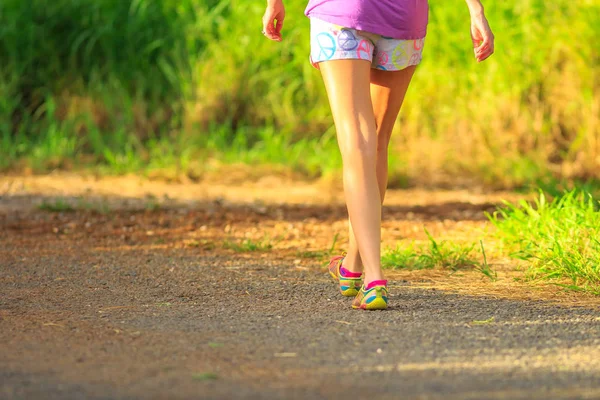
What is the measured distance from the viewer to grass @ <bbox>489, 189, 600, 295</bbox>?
4.15m

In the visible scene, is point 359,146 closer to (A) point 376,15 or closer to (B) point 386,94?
(B) point 386,94

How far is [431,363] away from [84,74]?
268 inches

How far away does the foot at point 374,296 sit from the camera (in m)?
3.50

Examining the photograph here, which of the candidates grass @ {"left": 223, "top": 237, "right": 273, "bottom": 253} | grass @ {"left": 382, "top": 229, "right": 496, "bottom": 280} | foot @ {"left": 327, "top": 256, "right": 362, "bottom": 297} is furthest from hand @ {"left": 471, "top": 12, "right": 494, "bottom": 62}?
grass @ {"left": 223, "top": 237, "right": 273, "bottom": 253}

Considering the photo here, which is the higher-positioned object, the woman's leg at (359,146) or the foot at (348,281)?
the woman's leg at (359,146)

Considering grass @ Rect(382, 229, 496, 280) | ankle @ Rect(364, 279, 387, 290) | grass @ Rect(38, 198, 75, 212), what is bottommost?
grass @ Rect(38, 198, 75, 212)

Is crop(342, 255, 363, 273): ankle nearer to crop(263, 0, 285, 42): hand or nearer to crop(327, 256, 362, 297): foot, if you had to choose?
crop(327, 256, 362, 297): foot

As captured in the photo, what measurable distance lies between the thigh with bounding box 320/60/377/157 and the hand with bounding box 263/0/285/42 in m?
0.30

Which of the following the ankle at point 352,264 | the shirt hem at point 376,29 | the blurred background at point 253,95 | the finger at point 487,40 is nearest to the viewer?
the shirt hem at point 376,29

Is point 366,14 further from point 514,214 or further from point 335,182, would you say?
point 335,182

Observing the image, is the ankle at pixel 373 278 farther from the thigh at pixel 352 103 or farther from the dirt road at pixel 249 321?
the thigh at pixel 352 103

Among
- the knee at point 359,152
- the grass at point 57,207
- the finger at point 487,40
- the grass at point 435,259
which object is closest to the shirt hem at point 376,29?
the finger at point 487,40

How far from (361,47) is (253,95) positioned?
5.42 meters

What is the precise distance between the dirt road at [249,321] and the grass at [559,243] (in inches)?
8.2
